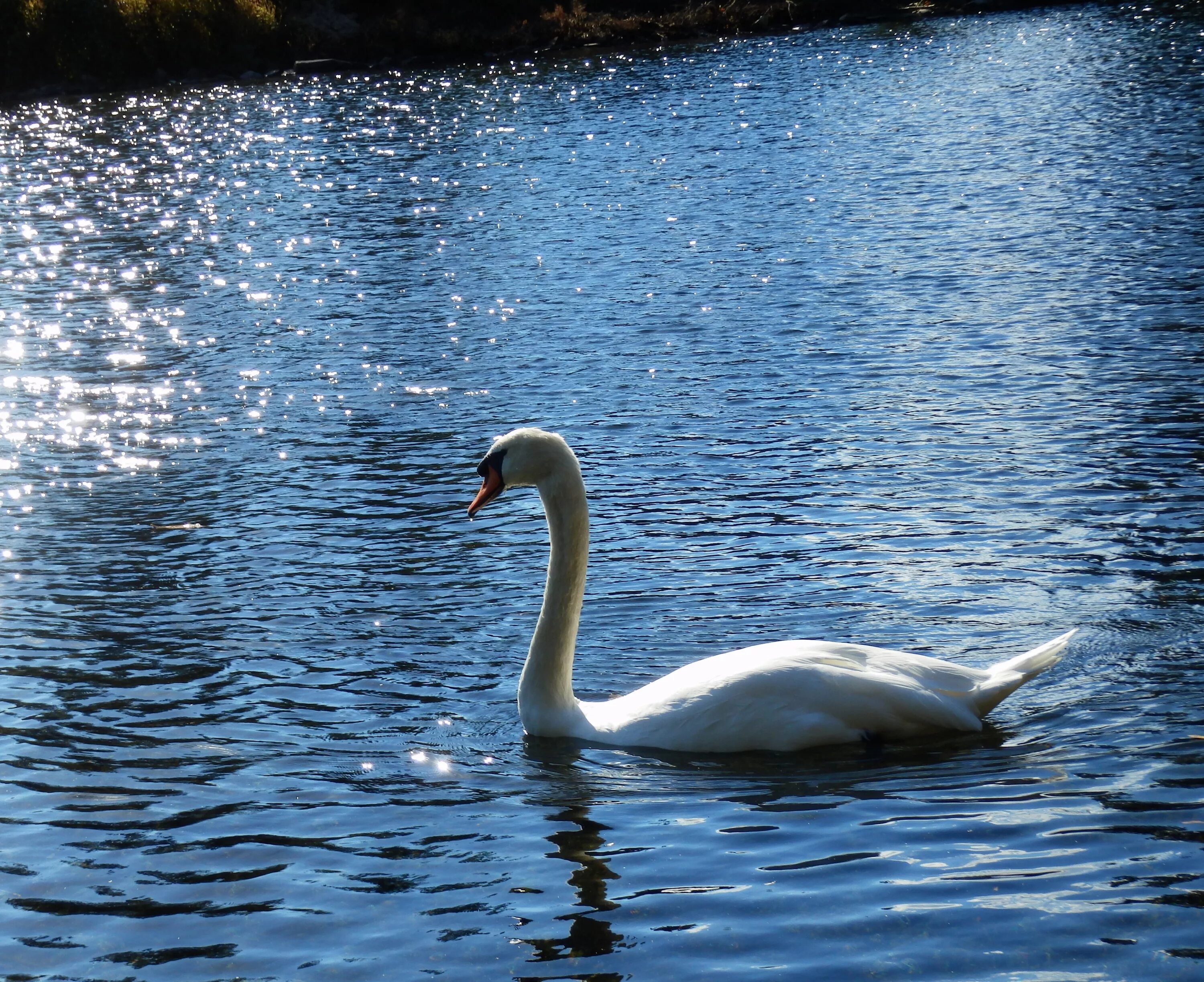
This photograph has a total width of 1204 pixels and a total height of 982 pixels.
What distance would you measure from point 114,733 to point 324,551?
8.93ft

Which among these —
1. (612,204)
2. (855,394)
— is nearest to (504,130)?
(612,204)

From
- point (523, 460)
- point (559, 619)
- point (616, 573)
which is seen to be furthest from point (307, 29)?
point (559, 619)

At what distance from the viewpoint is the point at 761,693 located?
19.8ft

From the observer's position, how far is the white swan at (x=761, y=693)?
5988mm

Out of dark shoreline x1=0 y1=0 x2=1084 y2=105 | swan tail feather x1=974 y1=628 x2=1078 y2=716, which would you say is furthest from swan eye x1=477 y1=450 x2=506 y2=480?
dark shoreline x1=0 y1=0 x2=1084 y2=105

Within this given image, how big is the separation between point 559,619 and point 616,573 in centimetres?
205

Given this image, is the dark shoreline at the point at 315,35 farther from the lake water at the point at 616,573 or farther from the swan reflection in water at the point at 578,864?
the swan reflection in water at the point at 578,864

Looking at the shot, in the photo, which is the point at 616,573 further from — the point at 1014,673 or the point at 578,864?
the point at 578,864

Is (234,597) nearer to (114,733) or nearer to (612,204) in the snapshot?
(114,733)

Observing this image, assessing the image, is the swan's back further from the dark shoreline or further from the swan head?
the dark shoreline

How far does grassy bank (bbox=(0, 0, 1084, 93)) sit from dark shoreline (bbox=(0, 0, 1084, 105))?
0.05 m

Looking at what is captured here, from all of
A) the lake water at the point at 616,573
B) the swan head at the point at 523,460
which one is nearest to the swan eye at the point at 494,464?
the swan head at the point at 523,460

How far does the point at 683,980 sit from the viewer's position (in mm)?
4465

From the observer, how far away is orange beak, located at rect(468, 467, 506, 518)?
21.3 ft
